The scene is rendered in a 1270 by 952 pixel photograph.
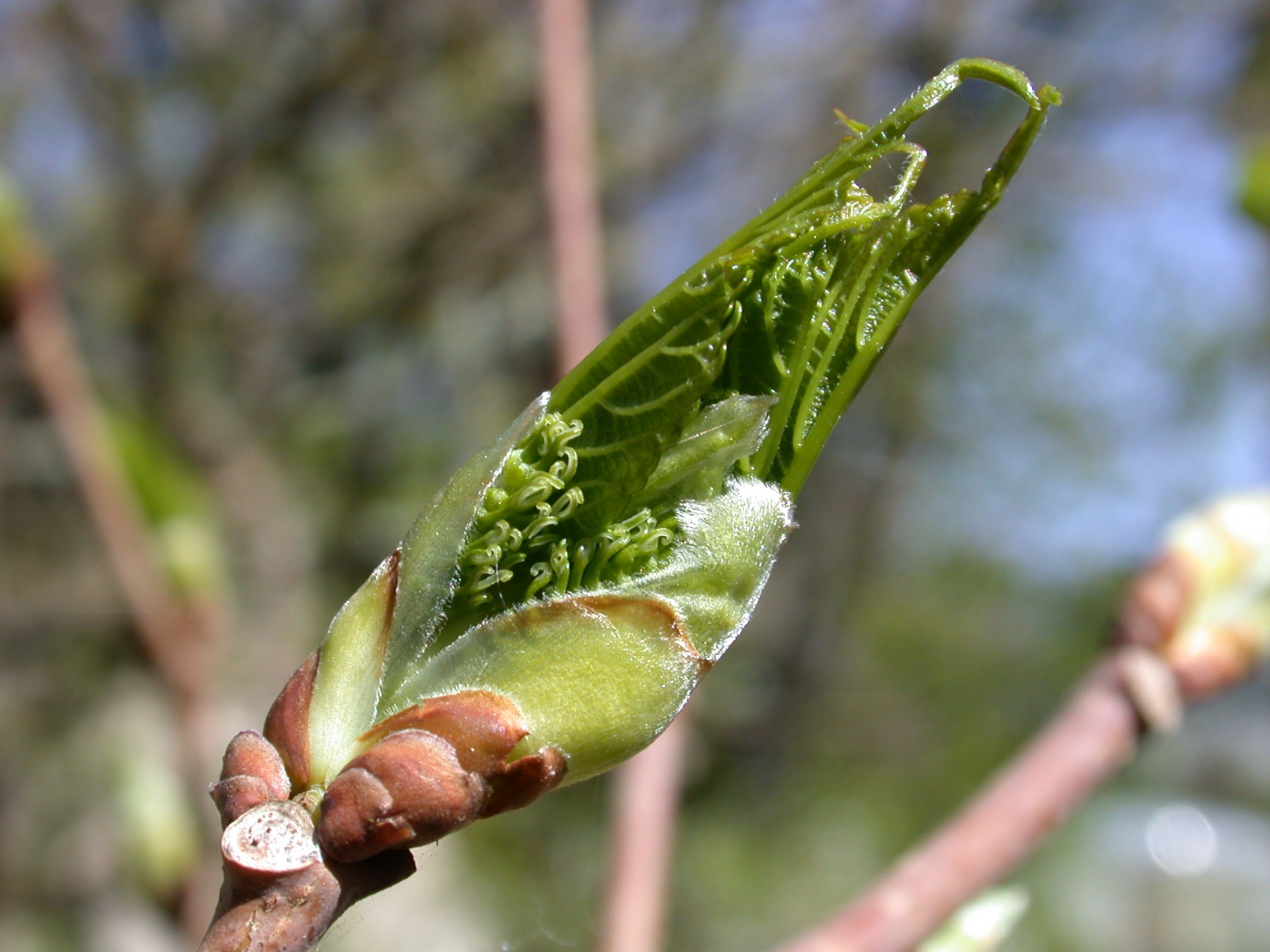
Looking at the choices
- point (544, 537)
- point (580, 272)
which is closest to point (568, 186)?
point (580, 272)

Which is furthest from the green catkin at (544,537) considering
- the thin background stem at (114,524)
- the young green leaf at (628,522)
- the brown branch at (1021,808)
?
the thin background stem at (114,524)

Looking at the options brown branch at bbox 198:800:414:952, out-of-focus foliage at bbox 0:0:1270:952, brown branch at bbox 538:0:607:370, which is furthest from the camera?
out-of-focus foliage at bbox 0:0:1270:952

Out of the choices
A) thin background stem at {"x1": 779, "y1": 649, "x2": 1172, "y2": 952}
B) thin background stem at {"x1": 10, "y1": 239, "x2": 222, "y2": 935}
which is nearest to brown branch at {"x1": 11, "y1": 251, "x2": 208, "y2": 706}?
thin background stem at {"x1": 10, "y1": 239, "x2": 222, "y2": 935}

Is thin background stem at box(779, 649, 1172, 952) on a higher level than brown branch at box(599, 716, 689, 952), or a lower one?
higher

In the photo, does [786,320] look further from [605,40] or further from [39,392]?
[605,40]

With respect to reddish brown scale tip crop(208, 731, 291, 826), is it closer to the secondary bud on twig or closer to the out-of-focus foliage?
the secondary bud on twig
